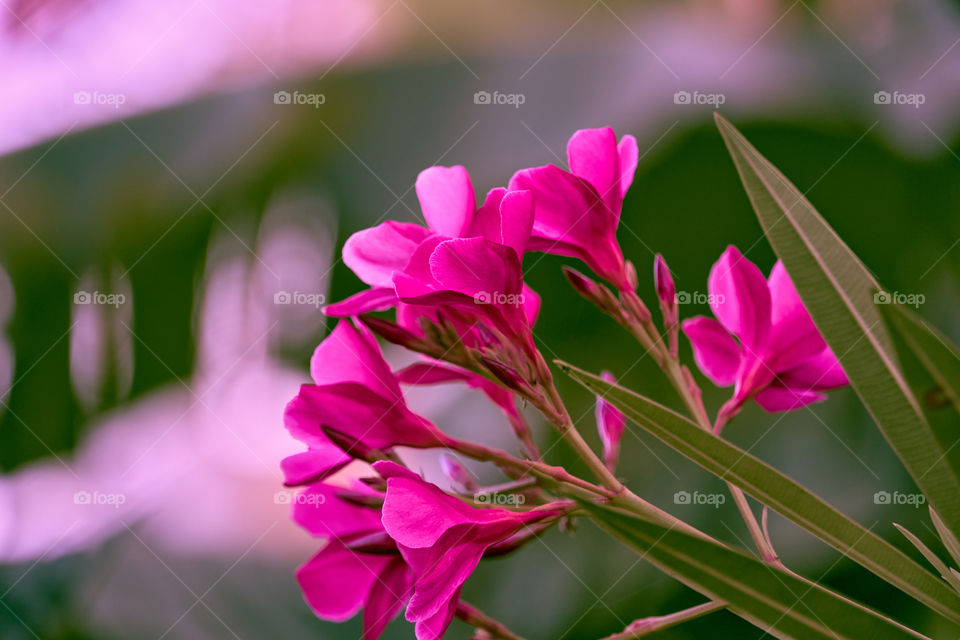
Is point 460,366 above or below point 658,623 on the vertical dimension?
above

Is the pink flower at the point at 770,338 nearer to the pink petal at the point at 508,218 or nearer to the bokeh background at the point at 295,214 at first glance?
the pink petal at the point at 508,218

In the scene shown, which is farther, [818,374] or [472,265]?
[818,374]

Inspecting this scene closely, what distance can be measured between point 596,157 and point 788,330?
0.16 metres

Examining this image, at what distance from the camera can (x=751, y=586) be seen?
240 millimetres

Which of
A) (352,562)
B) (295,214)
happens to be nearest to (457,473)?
(352,562)

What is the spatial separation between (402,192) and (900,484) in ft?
2.90

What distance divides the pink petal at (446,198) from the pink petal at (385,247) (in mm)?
13

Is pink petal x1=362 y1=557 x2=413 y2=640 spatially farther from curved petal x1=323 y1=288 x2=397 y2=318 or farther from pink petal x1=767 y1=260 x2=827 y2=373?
pink petal x1=767 y1=260 x2=827 y2=373

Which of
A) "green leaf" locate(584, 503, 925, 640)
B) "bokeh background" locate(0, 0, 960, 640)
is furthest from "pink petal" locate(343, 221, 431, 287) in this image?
"bokeh background" locate(0, 0, 960, 640)

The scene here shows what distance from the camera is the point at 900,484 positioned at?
3.27ft

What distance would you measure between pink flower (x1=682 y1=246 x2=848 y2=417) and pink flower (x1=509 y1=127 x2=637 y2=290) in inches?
3.0

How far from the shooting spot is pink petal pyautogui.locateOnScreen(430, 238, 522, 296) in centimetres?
31

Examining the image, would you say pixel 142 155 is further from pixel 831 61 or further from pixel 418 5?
A: pixel 831 61

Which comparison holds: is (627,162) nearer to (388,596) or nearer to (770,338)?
(770,338)
